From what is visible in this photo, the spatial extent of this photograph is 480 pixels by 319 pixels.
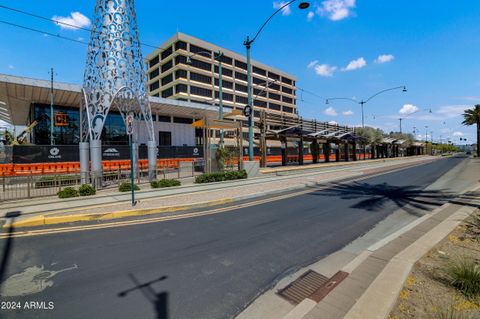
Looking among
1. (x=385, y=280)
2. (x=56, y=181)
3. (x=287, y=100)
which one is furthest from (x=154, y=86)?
(x=385, y=280)

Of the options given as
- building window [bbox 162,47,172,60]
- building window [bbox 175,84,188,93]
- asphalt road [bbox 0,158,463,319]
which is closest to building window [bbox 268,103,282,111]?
building window [bbox 175,84,188,93]

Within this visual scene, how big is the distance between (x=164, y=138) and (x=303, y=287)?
123 feet

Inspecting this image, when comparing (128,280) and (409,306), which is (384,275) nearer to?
(409,306)

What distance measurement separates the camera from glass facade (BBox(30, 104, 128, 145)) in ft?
96.2

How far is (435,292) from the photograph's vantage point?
3256mm

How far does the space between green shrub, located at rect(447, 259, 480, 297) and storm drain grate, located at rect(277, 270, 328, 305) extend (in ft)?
5.48

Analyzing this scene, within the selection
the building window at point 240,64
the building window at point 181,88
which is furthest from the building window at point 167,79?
the building window at point 240,64

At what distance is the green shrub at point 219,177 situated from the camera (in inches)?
601

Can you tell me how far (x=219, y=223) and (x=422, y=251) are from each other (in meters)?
4.65

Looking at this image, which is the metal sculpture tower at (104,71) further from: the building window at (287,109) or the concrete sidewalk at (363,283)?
the building window at (287,109)

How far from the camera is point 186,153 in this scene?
32.8 meters

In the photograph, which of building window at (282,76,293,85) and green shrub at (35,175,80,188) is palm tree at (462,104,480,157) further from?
green shrub at (35,175,80,188)

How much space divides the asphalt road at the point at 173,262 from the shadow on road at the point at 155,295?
1 centimetres

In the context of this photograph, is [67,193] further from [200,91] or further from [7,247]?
[200,91]
